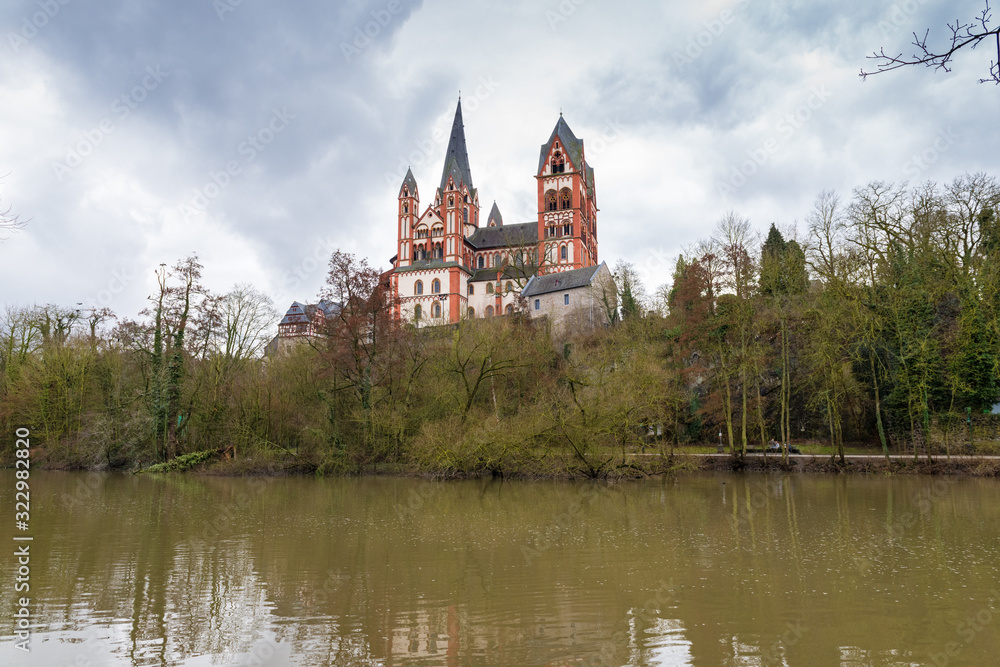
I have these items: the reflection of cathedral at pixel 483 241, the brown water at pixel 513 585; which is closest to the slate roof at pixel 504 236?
the reflection of cathedral at pixel 483 241

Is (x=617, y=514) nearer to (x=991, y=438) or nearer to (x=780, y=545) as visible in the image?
(x=780, y=545)

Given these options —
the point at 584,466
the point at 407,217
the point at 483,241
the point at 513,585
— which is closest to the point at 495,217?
the point at 483,241

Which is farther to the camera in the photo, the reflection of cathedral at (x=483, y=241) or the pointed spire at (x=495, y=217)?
the pointed spire at (x=495, y=217)

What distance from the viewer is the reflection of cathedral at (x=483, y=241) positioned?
68875mm

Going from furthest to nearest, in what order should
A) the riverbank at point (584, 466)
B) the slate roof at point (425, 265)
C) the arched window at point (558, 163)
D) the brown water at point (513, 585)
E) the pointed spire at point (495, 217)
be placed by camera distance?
the pointed spire at point (495, 217), the arched window at point (558, 163), the slate roof at point (425, 265), the riverbank at point (584, 466), the brown water at point (513, 585)

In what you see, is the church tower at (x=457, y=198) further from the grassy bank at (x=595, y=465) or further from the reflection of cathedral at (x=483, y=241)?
the grassy bank at (x=595, y=465)

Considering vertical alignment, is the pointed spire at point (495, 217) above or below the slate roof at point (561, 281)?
above

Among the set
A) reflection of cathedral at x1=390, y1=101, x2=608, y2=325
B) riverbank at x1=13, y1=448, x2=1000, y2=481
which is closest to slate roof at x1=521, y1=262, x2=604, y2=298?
reflection of cathedral at x1=390, y1=101, x2=608, y2=325

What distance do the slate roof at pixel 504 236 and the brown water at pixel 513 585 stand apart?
2318 inches

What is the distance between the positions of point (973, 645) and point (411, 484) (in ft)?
65.7

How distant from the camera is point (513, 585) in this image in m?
8.56

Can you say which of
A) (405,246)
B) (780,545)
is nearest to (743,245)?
(780,545)

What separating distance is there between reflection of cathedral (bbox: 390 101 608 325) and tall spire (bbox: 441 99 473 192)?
0.17 metres

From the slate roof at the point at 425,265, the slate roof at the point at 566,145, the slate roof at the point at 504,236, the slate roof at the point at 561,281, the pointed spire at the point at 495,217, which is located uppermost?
the slate roof at the point at 566,145
